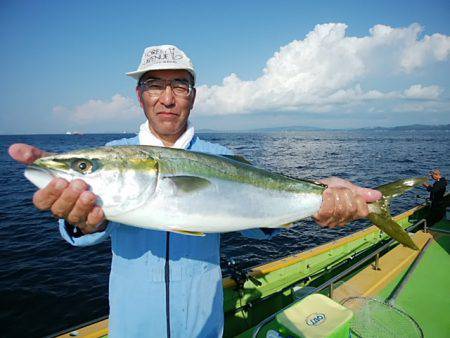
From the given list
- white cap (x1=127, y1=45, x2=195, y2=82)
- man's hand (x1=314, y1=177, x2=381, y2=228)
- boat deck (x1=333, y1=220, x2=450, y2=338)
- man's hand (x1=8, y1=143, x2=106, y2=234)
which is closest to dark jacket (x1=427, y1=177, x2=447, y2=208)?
boat deck (x1=333, y1=220, x2=450, y2=338)

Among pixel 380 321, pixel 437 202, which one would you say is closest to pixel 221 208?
pixel 380 321

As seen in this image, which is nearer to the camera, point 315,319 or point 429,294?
point 315,319

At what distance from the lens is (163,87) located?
335cm

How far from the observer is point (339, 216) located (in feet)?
11.2

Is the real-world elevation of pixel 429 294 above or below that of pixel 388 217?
below

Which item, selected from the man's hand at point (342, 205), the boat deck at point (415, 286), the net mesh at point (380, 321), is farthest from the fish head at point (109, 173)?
the boat deck at point (415, 286)

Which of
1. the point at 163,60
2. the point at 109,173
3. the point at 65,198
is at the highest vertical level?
the point at 163,60

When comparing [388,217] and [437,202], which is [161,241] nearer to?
[388,217]

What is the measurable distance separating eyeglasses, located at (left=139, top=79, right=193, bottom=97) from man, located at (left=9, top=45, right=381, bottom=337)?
11mm

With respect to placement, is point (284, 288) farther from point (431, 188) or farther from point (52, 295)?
point (431, 188)

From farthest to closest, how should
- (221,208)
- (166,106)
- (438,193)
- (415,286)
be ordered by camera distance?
(438,193), (415,286), (166,106), (221,208)

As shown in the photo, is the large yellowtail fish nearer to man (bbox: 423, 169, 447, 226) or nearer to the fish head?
the fish head

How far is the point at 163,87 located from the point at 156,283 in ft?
7.07

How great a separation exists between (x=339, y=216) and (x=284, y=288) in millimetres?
4231
